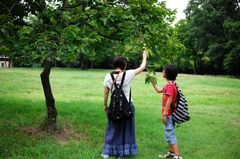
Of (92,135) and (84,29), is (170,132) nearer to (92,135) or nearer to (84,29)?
(92,135)

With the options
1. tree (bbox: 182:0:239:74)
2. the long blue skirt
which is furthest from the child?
tree (bbox: 182:0:239:74)

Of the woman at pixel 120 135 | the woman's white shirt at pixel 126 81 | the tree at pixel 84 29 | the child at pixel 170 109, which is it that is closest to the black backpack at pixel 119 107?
the woman's white shirt at pixel 126 81

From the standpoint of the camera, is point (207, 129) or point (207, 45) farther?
point (207, 45)

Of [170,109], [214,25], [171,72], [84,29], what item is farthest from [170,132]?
[214,25]

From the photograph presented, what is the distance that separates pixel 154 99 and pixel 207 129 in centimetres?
569

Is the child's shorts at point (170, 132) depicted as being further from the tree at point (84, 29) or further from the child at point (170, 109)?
the tree at point (84, 29)

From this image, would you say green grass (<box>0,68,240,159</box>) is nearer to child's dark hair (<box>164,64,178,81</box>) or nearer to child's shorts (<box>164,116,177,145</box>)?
child's shorts (<box>164,116,177,145</box>)

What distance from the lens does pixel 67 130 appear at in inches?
246

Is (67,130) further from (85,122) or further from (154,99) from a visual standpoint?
(154,99)

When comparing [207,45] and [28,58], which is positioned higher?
[207,45]

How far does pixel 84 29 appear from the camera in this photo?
5316 mm

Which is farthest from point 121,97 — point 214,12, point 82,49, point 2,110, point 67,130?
point 214,12

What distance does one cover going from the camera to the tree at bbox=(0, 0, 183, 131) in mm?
3926

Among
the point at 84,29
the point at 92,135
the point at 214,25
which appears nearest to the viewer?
the point at 84,29
